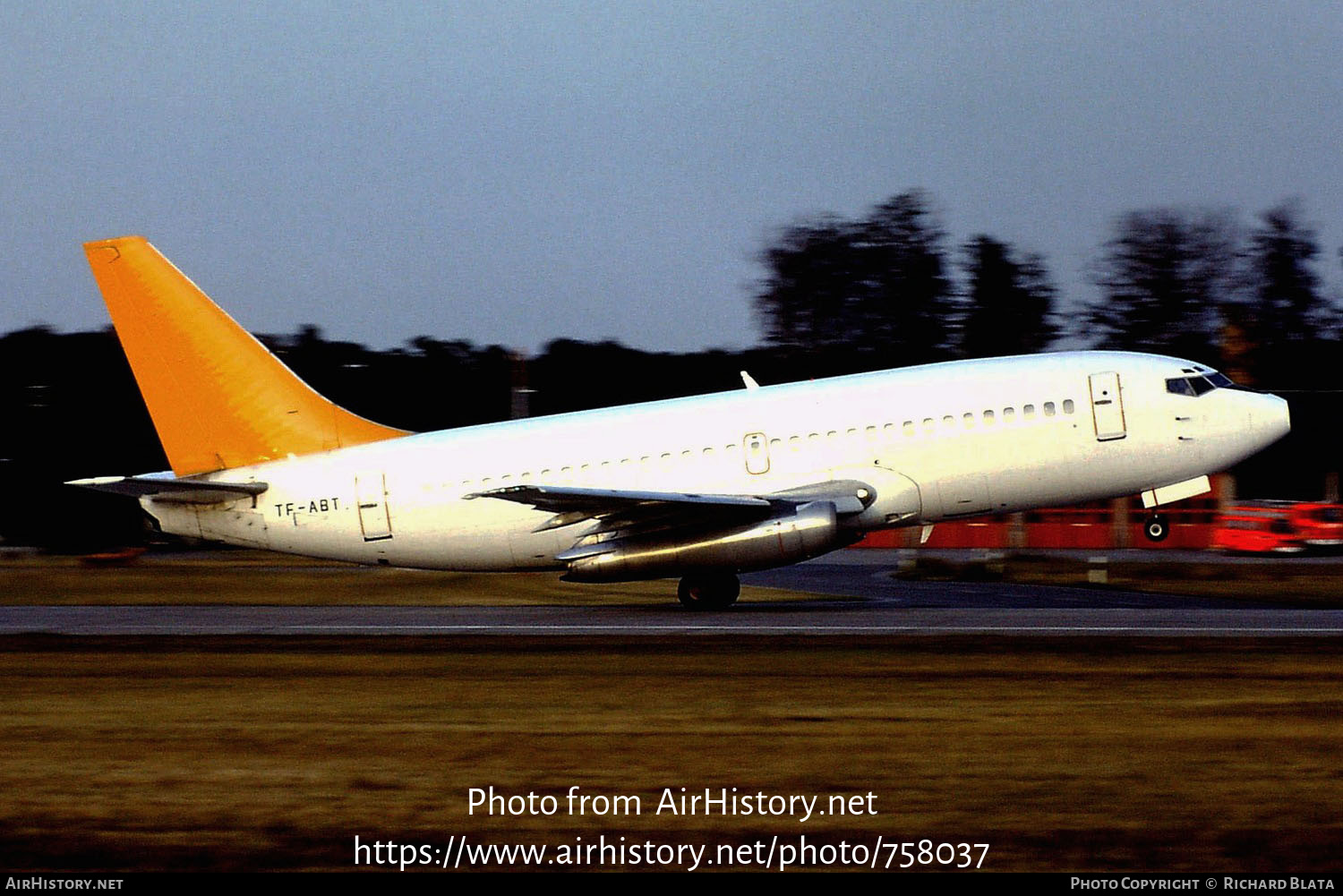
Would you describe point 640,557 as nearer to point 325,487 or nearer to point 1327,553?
point 325,487

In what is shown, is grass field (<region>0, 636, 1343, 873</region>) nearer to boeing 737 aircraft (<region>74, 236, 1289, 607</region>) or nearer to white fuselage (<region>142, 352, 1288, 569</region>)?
boeing 737 aircraft (<region>74, 236, 1289, 607</region>)

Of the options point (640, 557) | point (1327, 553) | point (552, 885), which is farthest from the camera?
point (1327, 553)

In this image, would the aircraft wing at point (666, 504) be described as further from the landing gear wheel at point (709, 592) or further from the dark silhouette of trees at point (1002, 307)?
the dark silhouette of trees at point (1002, 307)

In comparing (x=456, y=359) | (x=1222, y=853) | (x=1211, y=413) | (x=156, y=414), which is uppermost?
(x=456, y=359)

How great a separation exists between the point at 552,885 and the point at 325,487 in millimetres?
18013

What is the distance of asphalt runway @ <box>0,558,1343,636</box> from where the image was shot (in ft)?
69.7

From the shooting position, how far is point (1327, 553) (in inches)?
1689

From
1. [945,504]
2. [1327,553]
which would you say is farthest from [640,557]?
[1327,553]

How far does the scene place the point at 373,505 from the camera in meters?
25.8

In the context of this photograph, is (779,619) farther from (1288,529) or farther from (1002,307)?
(1002,307)

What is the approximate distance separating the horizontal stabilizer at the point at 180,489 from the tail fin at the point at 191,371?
0.58m

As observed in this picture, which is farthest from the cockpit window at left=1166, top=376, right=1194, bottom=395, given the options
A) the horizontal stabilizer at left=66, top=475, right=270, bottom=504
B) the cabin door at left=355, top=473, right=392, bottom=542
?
the horizontal stabilizer at left=66, top=475, right=270, bottom=504

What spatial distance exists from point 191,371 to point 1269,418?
1778 centimetres

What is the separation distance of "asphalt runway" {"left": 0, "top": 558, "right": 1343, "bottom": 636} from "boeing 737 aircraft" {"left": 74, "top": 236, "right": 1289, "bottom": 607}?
3.51 feet
